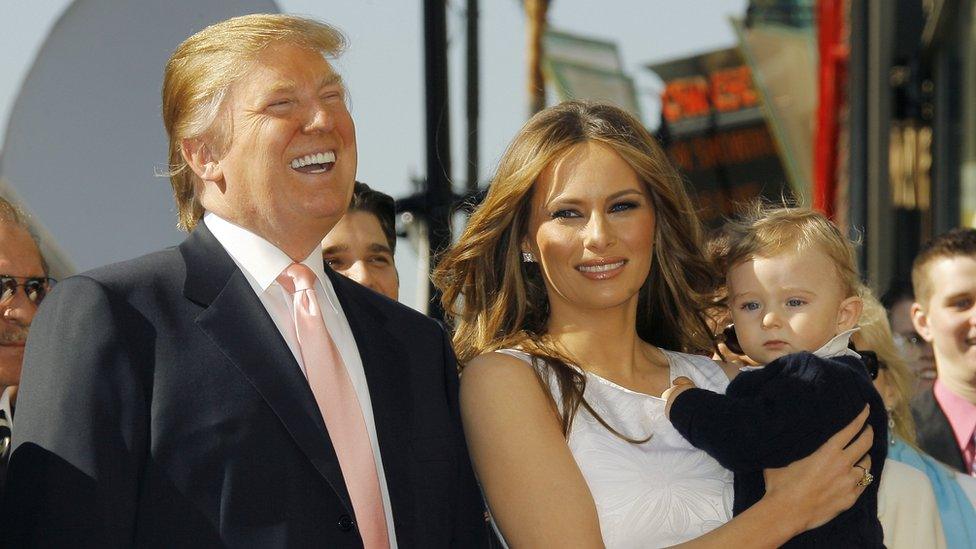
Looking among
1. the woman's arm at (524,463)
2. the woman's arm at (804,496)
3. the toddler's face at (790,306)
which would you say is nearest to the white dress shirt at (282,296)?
the woman's arm at (524,463)

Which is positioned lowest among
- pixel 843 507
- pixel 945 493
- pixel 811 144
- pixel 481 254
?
pixel 811 144

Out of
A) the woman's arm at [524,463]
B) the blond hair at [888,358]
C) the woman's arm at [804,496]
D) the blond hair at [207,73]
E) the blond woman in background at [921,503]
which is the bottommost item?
the blond woman in background at [921,503]

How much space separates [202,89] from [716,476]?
1.44m

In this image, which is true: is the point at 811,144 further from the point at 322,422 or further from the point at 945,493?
the point at 322,422

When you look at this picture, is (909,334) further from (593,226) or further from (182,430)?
(182,430)

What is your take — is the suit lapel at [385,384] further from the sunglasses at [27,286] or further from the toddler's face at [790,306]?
the toddler's face at [790,306]

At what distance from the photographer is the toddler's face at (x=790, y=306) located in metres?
3.31

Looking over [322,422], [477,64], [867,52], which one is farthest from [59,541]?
[867,52]

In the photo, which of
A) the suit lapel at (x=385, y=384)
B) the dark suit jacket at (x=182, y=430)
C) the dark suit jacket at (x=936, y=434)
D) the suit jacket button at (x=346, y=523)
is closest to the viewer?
the dark suit jacket at (x=182, y=430)

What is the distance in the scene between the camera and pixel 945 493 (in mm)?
3957

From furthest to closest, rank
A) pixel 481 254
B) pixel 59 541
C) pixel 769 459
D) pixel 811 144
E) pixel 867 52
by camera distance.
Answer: pixel 811 144
pixel 867 52
pixel 481 254
pixel 769 459
pixel 59 541

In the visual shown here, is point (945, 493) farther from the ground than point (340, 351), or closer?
closer

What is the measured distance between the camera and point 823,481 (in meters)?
3.07

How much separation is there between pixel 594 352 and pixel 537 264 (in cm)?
27
